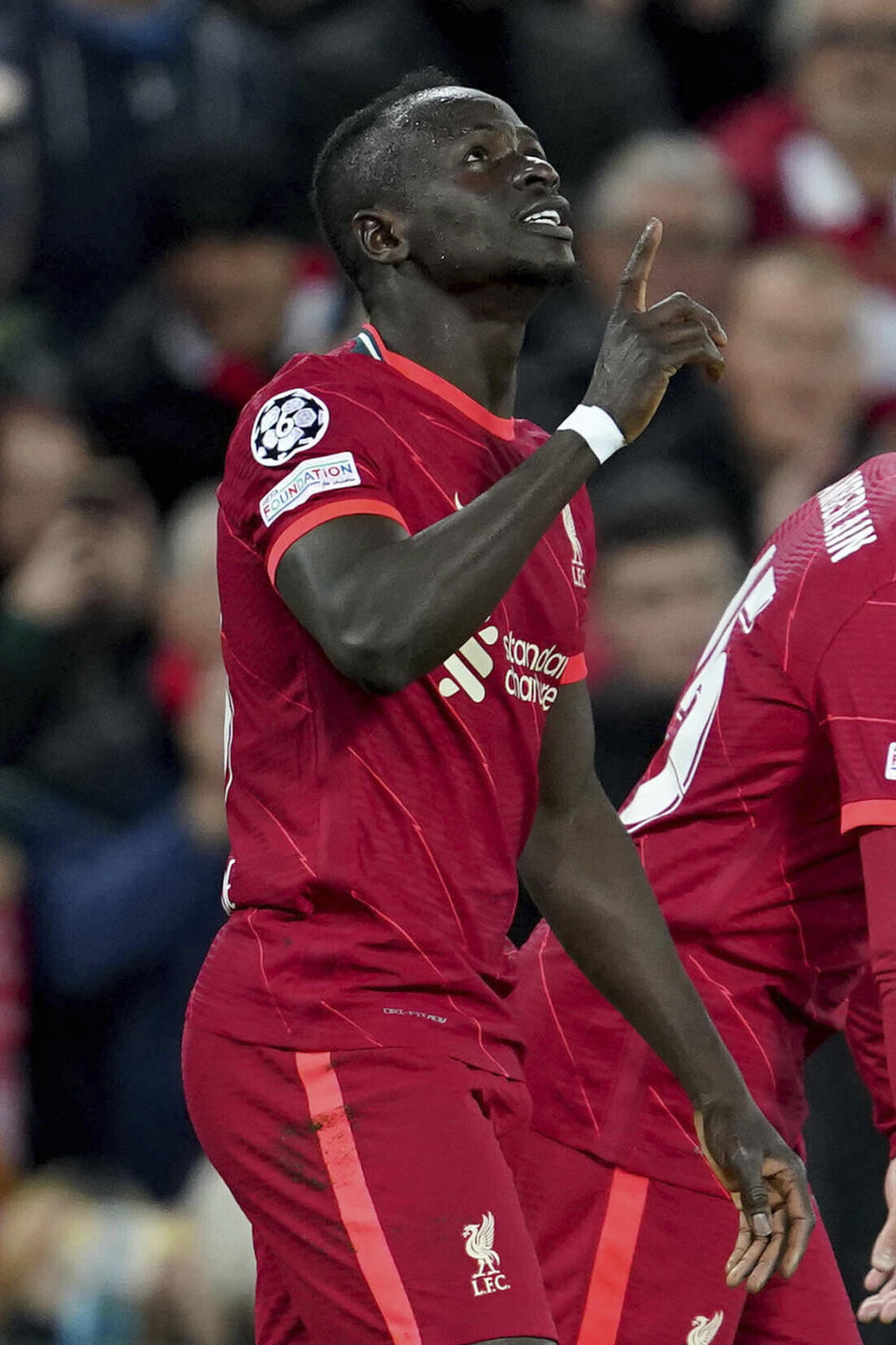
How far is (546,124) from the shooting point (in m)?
7.48

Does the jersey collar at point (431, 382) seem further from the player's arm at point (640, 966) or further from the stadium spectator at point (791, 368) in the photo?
the stadium spectator at point (791, 368)

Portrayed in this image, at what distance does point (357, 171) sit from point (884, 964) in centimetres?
135

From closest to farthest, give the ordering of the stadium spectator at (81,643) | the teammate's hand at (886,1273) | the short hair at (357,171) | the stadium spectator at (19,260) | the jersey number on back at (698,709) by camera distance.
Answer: the teammate's hand at (886,1273), the short hair at (357,171), the jersey number on back at (698,709), the stadium spectator at (81,643), the stadium spectator at (19,260)

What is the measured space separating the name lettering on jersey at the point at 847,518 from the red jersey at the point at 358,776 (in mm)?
525

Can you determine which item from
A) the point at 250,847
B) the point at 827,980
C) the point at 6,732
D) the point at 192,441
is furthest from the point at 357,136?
the point at 192,441

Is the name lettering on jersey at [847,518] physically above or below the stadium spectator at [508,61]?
below

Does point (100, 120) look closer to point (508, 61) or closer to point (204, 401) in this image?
point (204, 401)

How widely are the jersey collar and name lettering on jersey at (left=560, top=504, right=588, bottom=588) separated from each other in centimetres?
19

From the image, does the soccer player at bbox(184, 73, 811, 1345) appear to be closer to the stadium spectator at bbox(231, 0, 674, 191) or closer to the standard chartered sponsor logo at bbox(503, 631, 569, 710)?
the standard chartered sponsor logo at bbox(503, 631, 569, 710)

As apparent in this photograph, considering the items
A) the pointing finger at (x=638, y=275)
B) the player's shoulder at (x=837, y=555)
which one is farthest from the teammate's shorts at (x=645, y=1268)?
the pointing finger at (x=638, y=275)

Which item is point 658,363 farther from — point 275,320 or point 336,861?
point 275,320

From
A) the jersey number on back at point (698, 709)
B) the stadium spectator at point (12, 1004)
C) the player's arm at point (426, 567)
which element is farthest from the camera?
the stadium spectator at point (12, 1004)

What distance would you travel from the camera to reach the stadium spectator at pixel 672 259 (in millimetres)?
6797

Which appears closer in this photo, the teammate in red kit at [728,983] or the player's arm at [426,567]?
the player's arm at [426,567]
